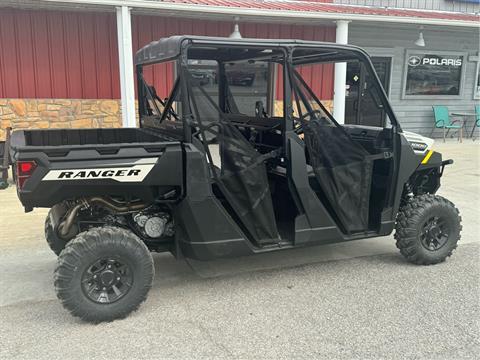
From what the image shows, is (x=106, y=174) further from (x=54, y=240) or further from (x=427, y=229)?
(x=427, y=229)

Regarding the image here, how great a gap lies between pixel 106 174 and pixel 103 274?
0.68 meters

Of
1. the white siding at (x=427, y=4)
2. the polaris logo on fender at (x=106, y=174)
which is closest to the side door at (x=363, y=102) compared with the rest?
the polaris logo on fender at (x=106, y=174)

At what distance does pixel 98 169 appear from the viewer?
123 inches

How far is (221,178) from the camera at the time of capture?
3.49m

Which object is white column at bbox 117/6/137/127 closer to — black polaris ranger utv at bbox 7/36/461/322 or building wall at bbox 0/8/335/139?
building wall at bbox 0/8/335/139

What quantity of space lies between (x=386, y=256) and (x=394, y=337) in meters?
1.57

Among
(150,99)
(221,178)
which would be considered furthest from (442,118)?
(221,178)

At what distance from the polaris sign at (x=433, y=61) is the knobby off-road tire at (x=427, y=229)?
9.03m

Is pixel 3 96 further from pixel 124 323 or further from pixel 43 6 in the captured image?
pixel 124 323

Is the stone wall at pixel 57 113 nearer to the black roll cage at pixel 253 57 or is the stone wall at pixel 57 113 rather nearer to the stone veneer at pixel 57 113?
the stone veneer at pixel 57 113

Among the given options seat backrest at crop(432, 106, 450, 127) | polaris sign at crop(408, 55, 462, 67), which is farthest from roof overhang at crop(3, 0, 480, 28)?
seat backrest at crop(432, 106, 450, 127)

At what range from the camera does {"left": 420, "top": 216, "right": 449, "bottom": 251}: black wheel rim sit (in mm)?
4270

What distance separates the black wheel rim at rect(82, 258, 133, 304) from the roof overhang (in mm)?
6072

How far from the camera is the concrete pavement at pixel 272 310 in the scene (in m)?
2.93
